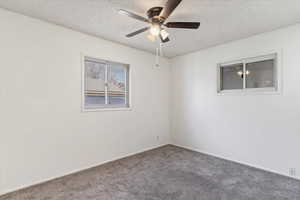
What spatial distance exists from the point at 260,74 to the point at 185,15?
1869 mm

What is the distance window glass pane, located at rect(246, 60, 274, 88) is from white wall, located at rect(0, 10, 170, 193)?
249 centimetres

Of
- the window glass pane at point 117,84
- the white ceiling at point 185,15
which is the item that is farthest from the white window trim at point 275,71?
the window glass pane at point 117,84

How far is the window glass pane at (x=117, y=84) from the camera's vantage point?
3.29 meters

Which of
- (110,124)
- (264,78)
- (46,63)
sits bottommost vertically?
(110,124)

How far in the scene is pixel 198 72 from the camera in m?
3.73

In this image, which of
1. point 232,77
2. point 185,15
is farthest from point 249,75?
point 185,15

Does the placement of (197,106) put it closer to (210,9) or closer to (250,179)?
(250,179)

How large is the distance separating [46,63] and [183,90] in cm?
301

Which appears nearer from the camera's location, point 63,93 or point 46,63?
point 46,63

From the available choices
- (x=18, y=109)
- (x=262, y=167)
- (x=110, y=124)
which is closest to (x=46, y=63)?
(x=18, y=109)

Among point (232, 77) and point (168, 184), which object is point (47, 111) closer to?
point (168, 184)

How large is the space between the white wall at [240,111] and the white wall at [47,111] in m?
1.55

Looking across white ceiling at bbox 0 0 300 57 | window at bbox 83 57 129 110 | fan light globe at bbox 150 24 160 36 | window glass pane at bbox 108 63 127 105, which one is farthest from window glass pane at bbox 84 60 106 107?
fan light globe at bbox 150 24 160 36

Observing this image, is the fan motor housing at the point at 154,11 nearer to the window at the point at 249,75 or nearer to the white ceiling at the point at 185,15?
the white ceiling at the point at 185,15
